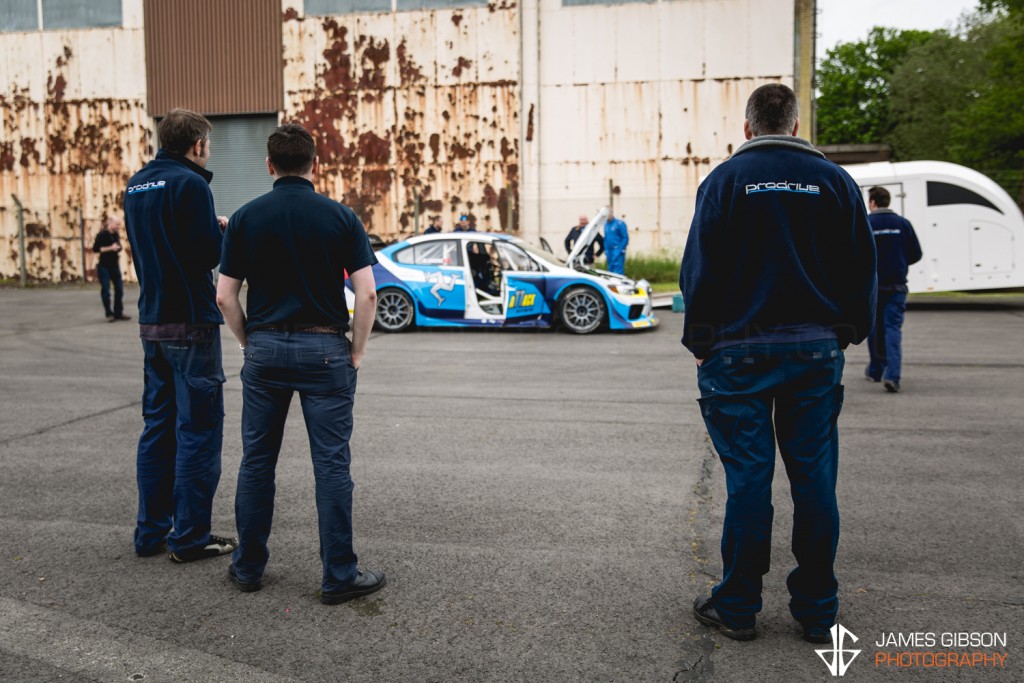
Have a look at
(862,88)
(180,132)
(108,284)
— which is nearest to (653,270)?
(108,284)

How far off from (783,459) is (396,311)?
11.6 metres

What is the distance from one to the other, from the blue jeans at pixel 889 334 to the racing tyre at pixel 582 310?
5334 millimetres

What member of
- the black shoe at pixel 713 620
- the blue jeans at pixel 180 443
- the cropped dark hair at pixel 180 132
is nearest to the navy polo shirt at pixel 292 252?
the blue jeans at pixel 180 443

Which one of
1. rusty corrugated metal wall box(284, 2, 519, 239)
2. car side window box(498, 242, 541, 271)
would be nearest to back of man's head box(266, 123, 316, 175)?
car side window box(498, 242, 541, 271)

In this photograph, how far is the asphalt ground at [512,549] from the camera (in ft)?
10.9

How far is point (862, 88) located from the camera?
63.1 metres

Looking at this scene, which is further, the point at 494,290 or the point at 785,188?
the point at 494,290

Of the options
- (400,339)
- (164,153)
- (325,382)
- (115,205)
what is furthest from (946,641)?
(115,205)

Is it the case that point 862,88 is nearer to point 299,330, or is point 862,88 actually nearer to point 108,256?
point 108,256

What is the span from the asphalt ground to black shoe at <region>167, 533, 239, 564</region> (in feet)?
0.13

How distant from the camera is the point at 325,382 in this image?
149 inches

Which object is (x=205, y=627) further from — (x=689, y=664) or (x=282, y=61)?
(x=282, y=61)

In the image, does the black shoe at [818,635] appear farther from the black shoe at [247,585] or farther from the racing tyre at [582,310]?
the racing tyre at [582,310]

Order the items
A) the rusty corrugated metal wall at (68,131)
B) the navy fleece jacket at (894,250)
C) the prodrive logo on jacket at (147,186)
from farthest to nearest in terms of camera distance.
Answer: the rusty corrugated metal wall at (68,131), the navy fleece jacket at (894,250), the prodrive logo on jacket at (147,186)
